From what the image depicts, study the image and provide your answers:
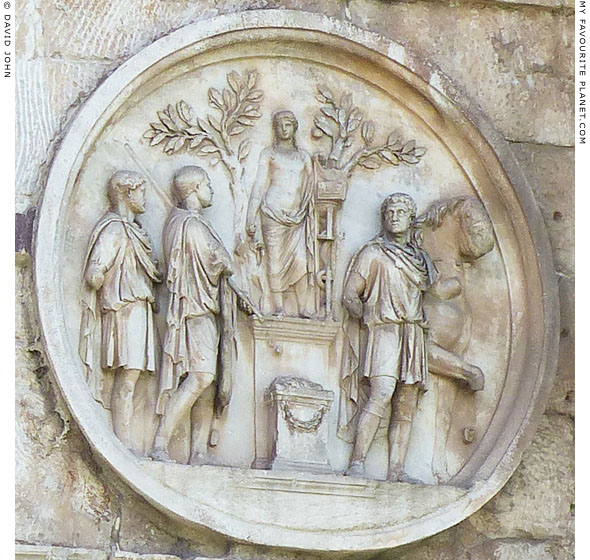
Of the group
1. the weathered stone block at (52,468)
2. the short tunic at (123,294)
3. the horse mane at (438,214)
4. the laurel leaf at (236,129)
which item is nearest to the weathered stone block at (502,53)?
the horse mane at (438,214)

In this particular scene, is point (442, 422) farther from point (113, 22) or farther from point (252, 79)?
point (113, 22)

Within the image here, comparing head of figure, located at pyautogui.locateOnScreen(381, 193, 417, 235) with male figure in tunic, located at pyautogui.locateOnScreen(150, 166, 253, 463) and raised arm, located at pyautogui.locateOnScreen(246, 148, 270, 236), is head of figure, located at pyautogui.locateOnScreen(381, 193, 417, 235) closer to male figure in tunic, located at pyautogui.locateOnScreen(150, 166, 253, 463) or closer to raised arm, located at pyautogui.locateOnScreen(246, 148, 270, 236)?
raised arm, located at pyautogui.locateOnScreen(246, 148, 270, 236)

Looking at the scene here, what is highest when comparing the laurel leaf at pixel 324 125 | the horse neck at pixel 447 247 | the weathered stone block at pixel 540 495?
the laurel leaf at pixel 324 125

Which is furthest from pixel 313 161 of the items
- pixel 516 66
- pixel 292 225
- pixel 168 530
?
pixel 168 530

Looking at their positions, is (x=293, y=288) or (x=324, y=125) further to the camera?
(x=324, y=125)

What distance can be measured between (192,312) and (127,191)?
578mm

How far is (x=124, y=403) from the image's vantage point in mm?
9992

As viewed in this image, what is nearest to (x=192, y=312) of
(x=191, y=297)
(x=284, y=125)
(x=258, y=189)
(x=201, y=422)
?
(x=191, y=297)

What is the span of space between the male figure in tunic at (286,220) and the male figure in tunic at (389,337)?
21 centimetres

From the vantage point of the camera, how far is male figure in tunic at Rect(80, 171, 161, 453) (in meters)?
9.99

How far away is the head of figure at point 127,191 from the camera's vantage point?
33.3 feet

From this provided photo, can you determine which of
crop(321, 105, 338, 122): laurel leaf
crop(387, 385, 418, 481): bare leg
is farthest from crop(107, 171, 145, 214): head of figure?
crop(387, 385, 418, 481): bare leg

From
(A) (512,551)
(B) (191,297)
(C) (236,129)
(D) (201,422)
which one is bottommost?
(A) (512,551)

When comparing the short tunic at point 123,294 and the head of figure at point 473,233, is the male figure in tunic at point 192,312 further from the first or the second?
the head of figure at point 473,233
